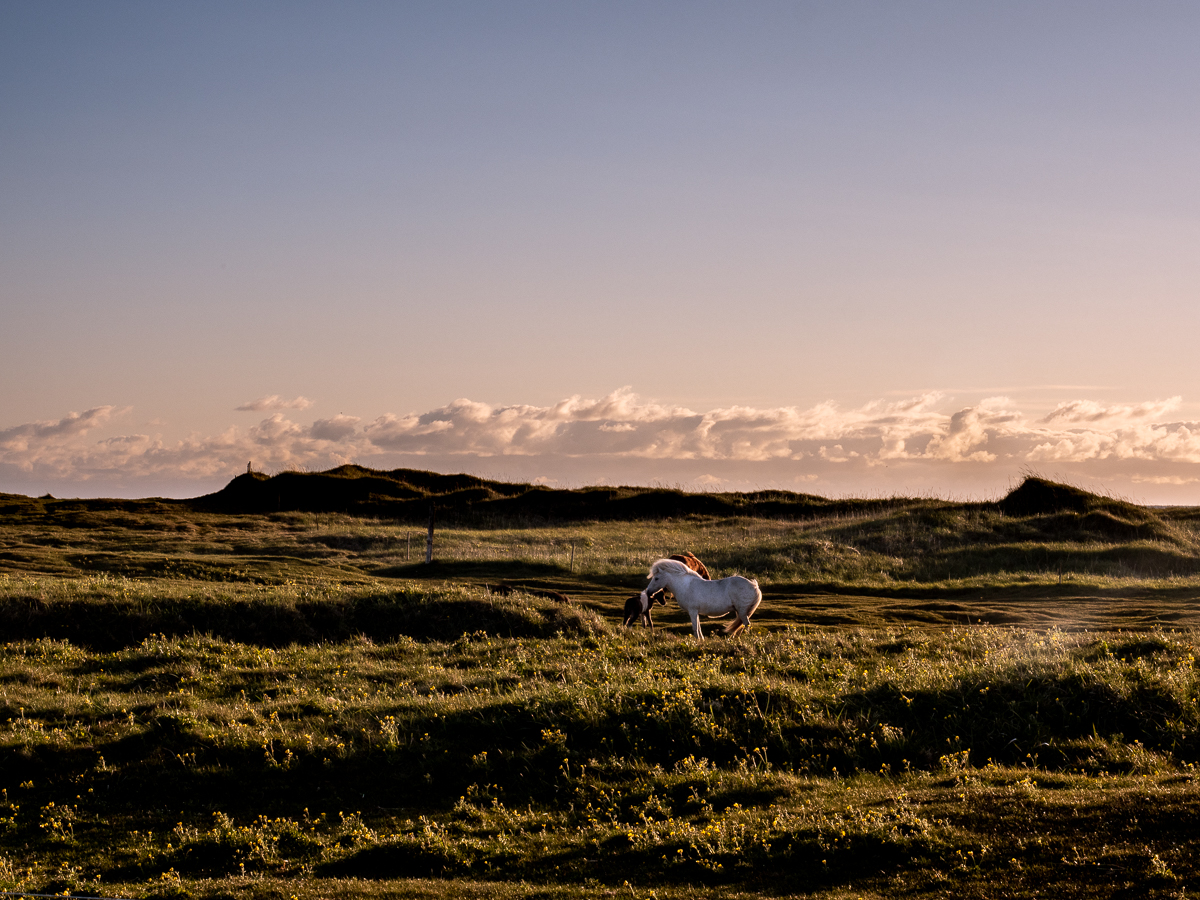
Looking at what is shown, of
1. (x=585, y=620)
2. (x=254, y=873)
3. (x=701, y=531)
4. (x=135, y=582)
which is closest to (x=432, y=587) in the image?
(x=585, y=620)

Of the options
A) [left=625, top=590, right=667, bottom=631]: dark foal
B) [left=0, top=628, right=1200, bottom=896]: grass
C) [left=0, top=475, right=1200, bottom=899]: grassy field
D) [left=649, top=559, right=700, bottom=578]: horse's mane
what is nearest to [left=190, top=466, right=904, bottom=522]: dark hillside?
[left=0, top=475, right=1200, bottom=899]: grassy field

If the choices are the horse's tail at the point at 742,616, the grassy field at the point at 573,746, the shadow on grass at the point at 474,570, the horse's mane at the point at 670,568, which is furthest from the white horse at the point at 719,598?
the shadow on grass at the point at 474,570

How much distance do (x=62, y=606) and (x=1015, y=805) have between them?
71.6ft

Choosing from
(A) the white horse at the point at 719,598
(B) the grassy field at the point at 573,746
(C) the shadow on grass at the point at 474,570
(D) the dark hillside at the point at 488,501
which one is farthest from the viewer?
(D) the dark hillside at the point at 488,501

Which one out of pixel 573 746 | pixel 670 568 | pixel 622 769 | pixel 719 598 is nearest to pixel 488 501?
pixel 670 568

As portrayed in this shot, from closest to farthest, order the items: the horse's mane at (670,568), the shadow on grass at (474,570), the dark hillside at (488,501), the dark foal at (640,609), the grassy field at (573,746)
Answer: the grassy field at (573,746) → the horse's mane at (670,568) → the dark foal at (640,609) → the shadow on grass at (474,570) → the dark hillside at (488,501)

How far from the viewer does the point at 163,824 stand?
37.1 feet

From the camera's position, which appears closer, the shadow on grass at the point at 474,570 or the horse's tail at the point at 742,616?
the horse's tail at the point at 742,616

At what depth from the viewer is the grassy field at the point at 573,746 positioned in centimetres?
895

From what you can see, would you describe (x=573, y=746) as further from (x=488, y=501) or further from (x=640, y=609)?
(x=488, y=501)

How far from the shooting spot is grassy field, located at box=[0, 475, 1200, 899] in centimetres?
895

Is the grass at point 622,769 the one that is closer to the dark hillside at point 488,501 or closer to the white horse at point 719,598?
the white horse at point 719,598

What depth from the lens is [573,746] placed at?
13141 millimetres

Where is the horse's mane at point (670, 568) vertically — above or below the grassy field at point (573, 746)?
above
